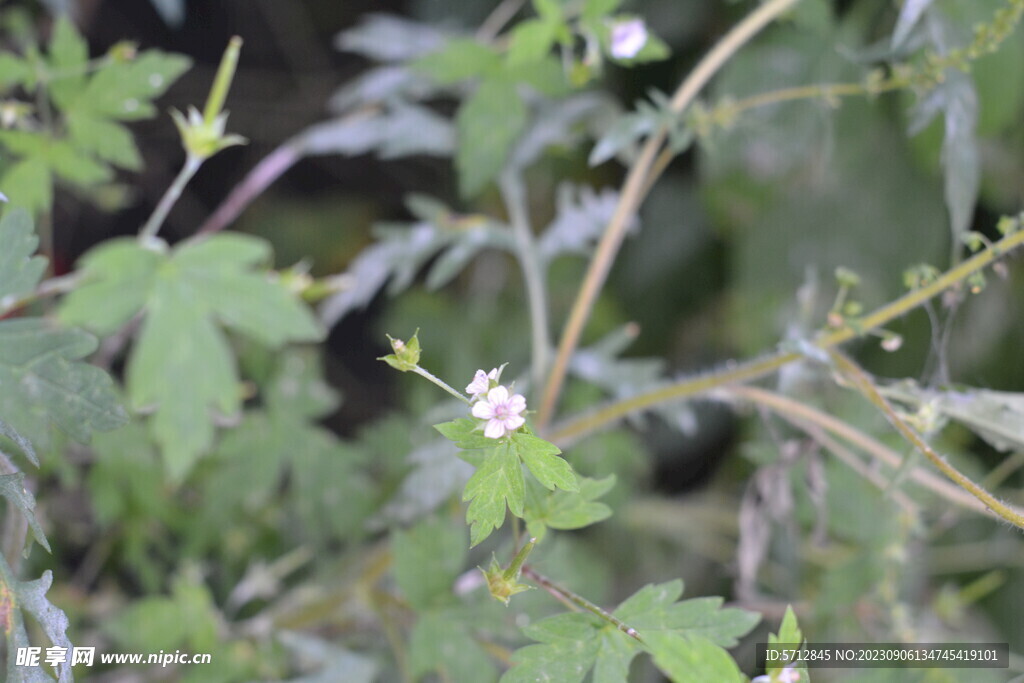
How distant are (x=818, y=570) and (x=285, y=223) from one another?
184 cm

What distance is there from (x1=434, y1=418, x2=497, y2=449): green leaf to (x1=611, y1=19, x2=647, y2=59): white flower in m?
0.79

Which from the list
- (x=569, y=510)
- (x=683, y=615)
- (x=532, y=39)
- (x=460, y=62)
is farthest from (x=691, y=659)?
(x=460, y=62)

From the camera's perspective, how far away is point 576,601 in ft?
3.02

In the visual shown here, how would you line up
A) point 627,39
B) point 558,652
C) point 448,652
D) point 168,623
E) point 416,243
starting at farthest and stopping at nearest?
point 416,243
point 168,623
point 627,39
point 448,652
point 558,652

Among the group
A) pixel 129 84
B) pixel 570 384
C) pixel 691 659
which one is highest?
pixel 129 84

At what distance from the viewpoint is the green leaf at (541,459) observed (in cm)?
82

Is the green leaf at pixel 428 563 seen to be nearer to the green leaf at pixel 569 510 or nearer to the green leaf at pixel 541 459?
the green leaf at pixel 569 510

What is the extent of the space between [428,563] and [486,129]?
2.72ft

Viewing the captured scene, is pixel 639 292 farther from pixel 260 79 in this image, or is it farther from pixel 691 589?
pixel 260 79

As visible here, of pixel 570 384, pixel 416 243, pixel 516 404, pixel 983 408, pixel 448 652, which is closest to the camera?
pixel 516 404

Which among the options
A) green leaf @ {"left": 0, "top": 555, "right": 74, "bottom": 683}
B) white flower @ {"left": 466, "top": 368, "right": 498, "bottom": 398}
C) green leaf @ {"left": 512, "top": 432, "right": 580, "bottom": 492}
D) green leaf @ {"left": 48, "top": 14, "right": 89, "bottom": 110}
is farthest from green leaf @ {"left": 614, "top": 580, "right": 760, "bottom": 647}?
green leaf @ {"left": 48, "top": 14, "right": 89, "bottom": 110}

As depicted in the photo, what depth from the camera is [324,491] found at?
1.70 m

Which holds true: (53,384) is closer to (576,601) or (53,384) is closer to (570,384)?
(576,601)

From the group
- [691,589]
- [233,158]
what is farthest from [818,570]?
[233,158]
